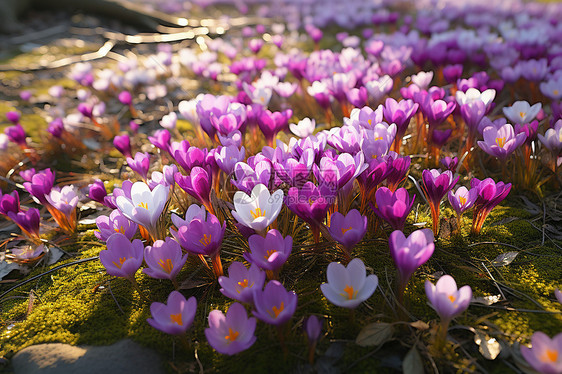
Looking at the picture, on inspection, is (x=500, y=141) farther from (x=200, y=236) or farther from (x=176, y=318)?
(x=176, y=318)

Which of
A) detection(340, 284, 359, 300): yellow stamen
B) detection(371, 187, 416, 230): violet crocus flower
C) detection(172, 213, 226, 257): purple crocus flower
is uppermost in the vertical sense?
detection(371, 187, 416, 230): violet crocus flower

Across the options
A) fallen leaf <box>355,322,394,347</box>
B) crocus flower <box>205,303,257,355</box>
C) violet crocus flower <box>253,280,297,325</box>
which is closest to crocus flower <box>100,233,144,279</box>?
crocus flower <box>205,303,257,355</box>

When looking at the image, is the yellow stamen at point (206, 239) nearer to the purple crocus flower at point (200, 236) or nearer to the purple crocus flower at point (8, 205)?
the purple crocus flower at point (200, 236)

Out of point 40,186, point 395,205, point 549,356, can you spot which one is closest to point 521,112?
point 395,205

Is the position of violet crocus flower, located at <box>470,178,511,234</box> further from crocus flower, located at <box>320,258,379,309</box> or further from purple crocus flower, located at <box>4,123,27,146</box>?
purple crocus flower, located at <box>4,123,27,146</box>

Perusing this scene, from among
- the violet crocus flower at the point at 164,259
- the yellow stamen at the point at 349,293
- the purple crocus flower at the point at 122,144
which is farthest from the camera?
the purple crocus flower at the point at 122,144

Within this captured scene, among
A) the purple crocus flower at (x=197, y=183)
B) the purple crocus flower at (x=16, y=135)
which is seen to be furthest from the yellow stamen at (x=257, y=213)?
the purple crocus flower at (x=16, y=135)
